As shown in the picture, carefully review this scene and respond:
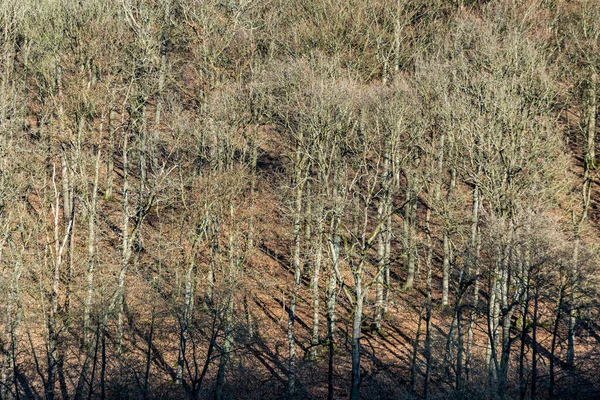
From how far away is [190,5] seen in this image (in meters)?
32.8

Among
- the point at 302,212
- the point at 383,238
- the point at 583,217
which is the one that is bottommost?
the point at 583,217

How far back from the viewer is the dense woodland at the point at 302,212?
911 inches

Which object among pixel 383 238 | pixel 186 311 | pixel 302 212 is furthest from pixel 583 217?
pixel 186 311

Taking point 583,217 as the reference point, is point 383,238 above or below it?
above

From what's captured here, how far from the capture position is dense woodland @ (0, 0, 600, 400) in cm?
2314

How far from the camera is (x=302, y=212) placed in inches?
1162

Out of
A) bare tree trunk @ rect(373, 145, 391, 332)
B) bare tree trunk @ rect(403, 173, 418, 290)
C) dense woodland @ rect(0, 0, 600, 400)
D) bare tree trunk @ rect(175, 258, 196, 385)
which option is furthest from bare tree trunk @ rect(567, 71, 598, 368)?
bare tree trunk @ rect(175, 258, 196, 385)

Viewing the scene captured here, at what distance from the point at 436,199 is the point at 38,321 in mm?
18764

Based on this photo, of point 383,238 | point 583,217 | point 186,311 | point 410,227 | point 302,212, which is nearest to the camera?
point 186,311

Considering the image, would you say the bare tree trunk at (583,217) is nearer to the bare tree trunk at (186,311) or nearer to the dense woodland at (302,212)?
the dense woodland at (302,212)

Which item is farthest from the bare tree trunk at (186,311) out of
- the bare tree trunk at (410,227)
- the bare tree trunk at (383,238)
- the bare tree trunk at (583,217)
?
the bare tree trunk at (583,217)

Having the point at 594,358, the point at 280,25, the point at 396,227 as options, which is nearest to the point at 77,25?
the point at 280,25

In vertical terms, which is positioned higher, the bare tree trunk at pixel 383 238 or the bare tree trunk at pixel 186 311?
the bare tree trunk at pixel 383 238

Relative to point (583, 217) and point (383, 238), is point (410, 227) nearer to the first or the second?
point (383, 238)
